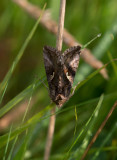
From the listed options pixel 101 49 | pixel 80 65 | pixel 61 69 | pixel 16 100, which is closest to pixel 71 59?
pixel 61 69

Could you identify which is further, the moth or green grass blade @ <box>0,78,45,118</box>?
the moth

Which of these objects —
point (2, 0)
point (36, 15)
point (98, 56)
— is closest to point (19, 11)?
point (2, 0)

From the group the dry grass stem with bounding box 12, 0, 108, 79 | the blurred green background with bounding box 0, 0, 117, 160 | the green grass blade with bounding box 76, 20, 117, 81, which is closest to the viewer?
the dry grass stem with bounding box 12, 0, 108, 79

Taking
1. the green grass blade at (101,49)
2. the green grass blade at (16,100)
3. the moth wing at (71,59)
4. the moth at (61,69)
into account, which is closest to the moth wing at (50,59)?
the moth at (61,69)

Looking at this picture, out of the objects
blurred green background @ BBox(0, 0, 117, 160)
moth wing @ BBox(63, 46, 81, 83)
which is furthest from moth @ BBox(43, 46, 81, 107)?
blurred green background @ BBox(0, 0, 117, 160)

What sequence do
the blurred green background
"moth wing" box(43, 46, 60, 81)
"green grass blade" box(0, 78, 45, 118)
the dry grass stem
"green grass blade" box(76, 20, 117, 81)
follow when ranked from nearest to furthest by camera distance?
"green grass blade" box(0, 78, 45, 118) < "moth wing" box(43, 46, 60, 81) < the dry grass stem < the blurred green background < "green grass blade" box(76, 20, 117, 81)

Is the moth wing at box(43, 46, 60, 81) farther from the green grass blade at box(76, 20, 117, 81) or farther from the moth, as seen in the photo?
the green grass blade at box(76, 20, 117, 81)

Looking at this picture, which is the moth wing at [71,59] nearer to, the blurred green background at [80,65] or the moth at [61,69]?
the moth at [61,69]
